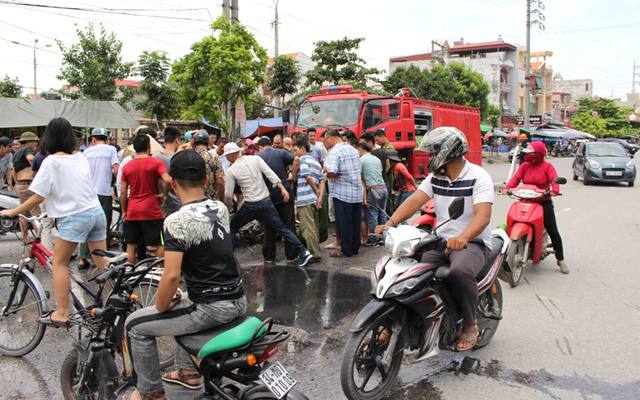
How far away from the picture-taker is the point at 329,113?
1356cm

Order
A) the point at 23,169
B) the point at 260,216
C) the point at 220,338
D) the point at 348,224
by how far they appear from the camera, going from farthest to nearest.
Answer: the point at 23,169 < the point at 348,224 < the point at 260,216 < the point at 220,338

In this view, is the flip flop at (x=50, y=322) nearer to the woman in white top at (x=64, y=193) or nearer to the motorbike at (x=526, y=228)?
the woman in white top at (x=64, y=193)

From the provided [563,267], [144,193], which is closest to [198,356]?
[144,193]

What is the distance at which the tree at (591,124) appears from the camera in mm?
62156

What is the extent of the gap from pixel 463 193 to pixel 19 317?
147 inches

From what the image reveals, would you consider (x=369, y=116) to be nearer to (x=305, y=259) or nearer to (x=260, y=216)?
(x=305, y=259)

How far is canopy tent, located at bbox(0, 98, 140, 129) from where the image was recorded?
759 inches

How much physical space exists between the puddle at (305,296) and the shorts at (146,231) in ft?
4.07

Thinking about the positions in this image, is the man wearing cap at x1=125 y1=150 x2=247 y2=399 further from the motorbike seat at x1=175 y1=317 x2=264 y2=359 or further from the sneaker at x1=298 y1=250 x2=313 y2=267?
the sneaker at x1=298 y1=250 x2=313 y2=267

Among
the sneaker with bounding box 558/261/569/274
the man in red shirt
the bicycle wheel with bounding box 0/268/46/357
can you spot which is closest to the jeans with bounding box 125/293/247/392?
the bicycle wheel with bounding box 0/268/46/357

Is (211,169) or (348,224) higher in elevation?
(211,169)

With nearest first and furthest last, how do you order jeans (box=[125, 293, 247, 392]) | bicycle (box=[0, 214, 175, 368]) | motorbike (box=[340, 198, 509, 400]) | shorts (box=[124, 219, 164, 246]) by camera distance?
1. jeans (box=[125, 293, 247, 392])
2. motorbike (box=[340, 198, 509, 400])
3. bicycle (box=[0, 214, 175, 368])
4. shorts (box=[124, 219, 164, 246])

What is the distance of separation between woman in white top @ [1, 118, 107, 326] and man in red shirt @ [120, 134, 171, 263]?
1.32 metres

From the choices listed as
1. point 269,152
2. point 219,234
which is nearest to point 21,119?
point 269,152
